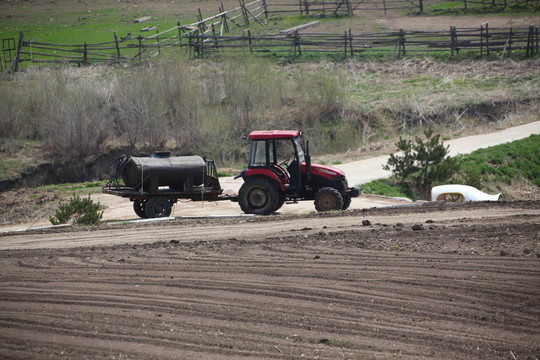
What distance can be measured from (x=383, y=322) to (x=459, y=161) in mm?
18054

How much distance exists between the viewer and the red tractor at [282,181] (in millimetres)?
16969

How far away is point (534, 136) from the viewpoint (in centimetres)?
2872

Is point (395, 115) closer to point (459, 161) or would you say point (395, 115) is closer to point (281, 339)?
point (459, 161)

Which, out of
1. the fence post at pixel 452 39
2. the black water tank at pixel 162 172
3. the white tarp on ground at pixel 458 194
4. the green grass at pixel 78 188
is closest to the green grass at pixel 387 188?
the white tarp on ground at pixel 458 194

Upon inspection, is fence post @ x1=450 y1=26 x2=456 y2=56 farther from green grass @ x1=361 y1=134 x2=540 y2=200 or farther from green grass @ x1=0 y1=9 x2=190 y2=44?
green grass @ x1=0 y1=9 x2=190 y2=44

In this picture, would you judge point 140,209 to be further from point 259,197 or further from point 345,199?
point 345,199

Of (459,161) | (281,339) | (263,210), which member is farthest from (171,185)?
(459,161)

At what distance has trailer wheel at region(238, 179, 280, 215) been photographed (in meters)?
17.1

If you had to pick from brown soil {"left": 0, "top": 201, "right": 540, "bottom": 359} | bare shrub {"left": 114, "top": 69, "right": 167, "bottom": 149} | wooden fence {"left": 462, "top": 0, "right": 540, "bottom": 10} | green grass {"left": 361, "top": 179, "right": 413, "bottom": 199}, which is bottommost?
green grass {"left": 361, "top": 179, "right": 413, "bottom": 199}

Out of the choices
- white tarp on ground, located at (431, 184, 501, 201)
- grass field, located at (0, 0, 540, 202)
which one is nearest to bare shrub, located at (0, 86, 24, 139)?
grass field, located at (0, 0, 540, 202)

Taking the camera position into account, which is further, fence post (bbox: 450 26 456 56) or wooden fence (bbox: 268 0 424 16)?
wooden fence (bbox: 268 0 424 16)

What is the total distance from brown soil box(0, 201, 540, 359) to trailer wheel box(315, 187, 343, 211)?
2.68 metres

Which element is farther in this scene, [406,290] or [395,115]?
[395,115]

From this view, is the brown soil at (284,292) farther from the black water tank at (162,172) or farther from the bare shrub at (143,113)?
the bare shrub at (143,113)
